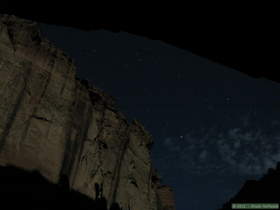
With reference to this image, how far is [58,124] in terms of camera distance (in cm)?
2989

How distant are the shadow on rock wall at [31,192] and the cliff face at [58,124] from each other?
2.89 feet

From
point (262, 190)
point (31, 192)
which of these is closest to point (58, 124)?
point (31, 192)

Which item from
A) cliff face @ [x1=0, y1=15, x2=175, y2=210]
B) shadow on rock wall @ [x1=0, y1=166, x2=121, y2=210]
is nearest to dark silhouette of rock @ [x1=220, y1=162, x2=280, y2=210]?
cliff face @ [x1=0, y1=15, x2=175, y2=210]

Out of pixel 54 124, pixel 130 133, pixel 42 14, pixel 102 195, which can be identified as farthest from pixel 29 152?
pixel 42 14

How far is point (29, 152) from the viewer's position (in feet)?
84.3

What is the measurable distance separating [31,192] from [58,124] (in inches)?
342

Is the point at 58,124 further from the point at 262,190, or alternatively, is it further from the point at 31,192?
the point at 262,190

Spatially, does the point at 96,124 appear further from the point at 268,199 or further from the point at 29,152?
the point at 268,199

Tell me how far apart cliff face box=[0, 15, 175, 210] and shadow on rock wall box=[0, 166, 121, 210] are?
881mm

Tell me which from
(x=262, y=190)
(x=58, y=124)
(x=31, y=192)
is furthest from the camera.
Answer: (x=262, y=190)

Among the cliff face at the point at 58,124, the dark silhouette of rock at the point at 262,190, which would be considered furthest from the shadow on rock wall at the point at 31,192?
the dark silhouette of rock at the point at 262,190

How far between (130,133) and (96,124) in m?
8.22

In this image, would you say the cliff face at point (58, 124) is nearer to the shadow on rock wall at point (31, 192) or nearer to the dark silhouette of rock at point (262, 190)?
the shadow on rock wall at point (31, 192)

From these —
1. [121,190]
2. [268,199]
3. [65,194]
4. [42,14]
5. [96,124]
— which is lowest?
[42,14]
